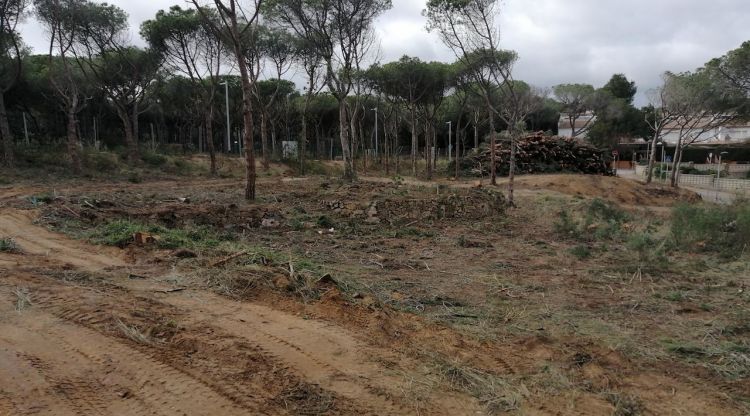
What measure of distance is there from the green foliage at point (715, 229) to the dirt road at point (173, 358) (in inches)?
316

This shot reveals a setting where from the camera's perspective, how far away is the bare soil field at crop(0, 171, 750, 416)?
3.38m

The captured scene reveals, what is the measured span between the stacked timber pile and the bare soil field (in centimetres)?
2066

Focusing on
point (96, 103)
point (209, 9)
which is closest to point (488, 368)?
point (209, 9)

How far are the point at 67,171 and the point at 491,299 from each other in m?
21.1

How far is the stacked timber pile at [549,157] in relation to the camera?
29.8 metres

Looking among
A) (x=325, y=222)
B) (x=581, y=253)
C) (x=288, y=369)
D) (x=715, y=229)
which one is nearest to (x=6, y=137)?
(x=325, y=222)

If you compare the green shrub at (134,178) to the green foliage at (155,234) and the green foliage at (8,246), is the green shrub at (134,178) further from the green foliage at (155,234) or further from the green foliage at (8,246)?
the green foliage at (8,246)

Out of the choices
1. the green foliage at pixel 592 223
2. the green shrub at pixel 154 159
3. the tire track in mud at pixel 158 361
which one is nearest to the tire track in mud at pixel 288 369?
the tire track in mud at pixel 158 361

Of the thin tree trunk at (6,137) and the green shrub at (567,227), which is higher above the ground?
the thin tree trunk at (6,137)

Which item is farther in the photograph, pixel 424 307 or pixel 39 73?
pixel 39 73

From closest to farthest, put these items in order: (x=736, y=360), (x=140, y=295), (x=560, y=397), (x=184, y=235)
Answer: (x=560, y=397)
(x=736, y=360)
(x=140, y=295)
(x=184, y=235)

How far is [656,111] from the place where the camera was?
2972 centimetres

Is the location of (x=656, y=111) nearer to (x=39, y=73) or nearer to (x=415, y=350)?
(x=415, y=350)

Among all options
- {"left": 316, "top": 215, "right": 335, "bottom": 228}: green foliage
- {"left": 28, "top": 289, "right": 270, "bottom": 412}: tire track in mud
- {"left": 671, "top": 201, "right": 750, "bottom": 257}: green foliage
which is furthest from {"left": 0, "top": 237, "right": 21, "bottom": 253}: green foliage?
{"left": 671, "top": 201, "right": 750, "bottom": 257}: green foliage
